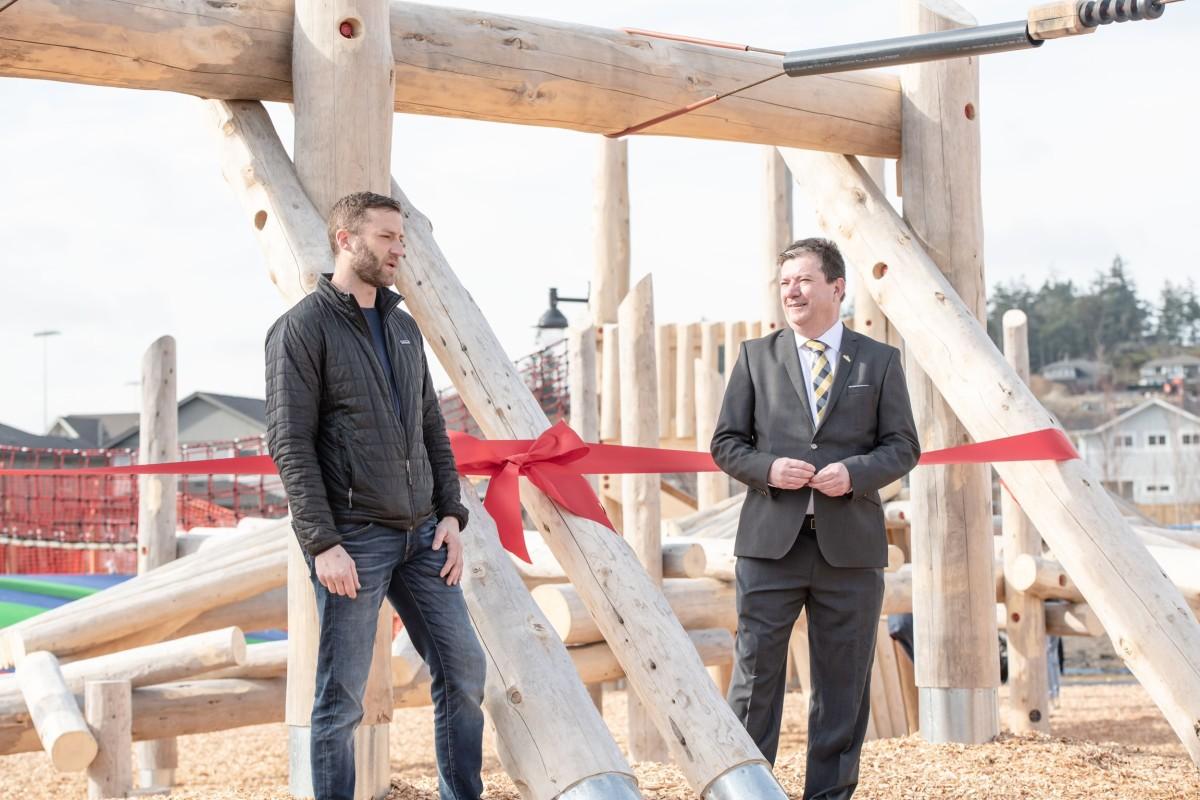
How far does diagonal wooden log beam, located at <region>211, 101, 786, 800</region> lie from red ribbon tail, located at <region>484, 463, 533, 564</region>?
9cm

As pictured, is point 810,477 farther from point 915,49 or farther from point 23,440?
point 23,440

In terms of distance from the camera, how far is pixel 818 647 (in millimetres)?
3947

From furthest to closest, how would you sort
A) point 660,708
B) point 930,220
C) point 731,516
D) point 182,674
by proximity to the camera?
1. point 731,516
2. point 182,674
3. point 930,220
4. point 660,708

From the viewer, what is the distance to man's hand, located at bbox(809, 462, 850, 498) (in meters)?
3.79

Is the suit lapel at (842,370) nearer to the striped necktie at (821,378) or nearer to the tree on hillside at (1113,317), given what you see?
the striped necktie at (821,378)

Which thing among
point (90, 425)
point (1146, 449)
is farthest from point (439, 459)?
point (1146, 449)

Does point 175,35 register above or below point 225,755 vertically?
above

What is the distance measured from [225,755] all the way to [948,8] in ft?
21.7

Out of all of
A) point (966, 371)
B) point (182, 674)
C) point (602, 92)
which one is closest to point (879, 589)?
point (966, 371)

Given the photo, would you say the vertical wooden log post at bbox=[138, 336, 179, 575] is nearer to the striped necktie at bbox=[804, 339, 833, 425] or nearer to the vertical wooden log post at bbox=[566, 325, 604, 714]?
the vertical wooden log post at bbox=[566, 325, 604, 714]

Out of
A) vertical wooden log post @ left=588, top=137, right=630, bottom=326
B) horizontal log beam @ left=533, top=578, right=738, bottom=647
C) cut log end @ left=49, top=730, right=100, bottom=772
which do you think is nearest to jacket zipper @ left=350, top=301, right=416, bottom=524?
cut log end @ left=49, top=730, right=100, bottom=772

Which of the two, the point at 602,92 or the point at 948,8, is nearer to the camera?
the point at 602,92

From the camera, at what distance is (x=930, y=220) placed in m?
5.65

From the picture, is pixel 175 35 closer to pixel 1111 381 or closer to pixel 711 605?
pixel 711 605
